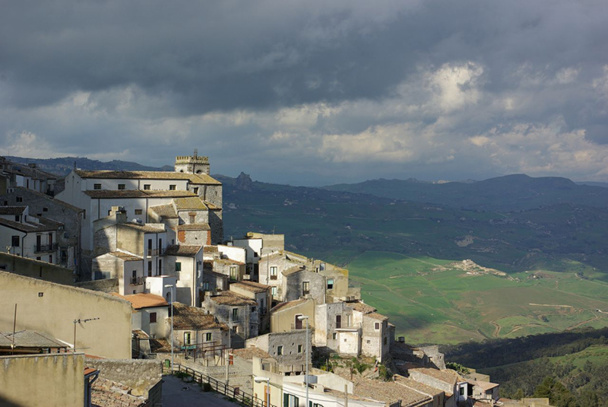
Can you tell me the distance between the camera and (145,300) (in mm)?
53688

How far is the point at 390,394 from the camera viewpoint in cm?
4972

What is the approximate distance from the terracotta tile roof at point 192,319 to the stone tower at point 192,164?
4272 centimetres

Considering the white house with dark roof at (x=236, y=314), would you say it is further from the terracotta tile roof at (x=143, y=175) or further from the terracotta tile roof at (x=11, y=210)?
the terracotta tile roof at (x=143, y=175)

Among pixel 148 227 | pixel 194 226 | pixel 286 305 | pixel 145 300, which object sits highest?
pixel 148 227

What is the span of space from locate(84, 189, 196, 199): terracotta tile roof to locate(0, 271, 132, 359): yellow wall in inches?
1495

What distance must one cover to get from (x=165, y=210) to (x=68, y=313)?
137 feet

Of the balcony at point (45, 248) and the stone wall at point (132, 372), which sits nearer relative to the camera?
the stone wall at point (132, 372)

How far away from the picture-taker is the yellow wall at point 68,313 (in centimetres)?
2986

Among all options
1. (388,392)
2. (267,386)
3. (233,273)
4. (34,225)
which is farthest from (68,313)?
(233,273)

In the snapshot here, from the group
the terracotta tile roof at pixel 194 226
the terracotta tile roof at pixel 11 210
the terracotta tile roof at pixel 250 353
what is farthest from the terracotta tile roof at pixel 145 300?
the terracotta tile roof at pixel 194 226

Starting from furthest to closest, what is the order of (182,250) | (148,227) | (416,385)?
(182,250) < (148,227) < (416,385)

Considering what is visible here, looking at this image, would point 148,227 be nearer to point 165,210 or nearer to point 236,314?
point 165,210

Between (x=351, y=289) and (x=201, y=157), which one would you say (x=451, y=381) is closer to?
(x=351, y=289)

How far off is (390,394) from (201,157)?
5763cm
